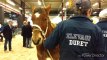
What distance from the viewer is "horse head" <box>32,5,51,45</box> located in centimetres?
525

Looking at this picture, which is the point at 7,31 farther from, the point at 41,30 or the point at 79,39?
the point at 79,39

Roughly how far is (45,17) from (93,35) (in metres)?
2.84

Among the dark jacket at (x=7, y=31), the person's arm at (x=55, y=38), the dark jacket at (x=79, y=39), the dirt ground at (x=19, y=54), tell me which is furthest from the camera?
the dark jacket at (x=7, y=31)

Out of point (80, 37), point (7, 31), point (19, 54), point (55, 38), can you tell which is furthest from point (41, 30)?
point (7, 31)

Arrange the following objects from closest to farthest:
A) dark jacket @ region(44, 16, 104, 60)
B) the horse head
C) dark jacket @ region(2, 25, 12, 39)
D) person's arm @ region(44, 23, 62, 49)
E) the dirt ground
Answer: dark jacket @ region(44, 16, 104, 60) → person's arm @ region(44, 23, 62, 49) → the horse head → the dirt ground → dark jacket @ region(2, 25, 12, 39)

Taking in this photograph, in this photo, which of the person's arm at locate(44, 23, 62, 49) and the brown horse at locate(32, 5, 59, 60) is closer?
the person's arm at locate(44, 23, 62, 49)

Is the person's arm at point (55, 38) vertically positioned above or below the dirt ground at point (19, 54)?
above

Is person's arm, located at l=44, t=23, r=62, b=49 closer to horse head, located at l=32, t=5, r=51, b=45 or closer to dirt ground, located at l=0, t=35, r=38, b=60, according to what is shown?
horse head, located at l=32, t=5, r=51, b=45

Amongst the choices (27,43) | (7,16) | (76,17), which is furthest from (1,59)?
(7,16)

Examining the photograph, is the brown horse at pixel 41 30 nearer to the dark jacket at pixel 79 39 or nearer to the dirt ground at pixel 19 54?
the dark jacket at pixel 79 39

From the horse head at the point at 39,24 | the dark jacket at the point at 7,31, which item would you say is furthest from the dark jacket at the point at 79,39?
the dark jacket at the point at 7,31

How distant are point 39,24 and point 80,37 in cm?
270

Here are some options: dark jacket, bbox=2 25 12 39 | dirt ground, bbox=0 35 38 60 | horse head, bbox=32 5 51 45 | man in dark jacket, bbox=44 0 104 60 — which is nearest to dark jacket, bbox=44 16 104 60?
man in dark jacket, bbox=44 0 104 60

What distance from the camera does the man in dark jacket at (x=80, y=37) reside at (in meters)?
2.87
